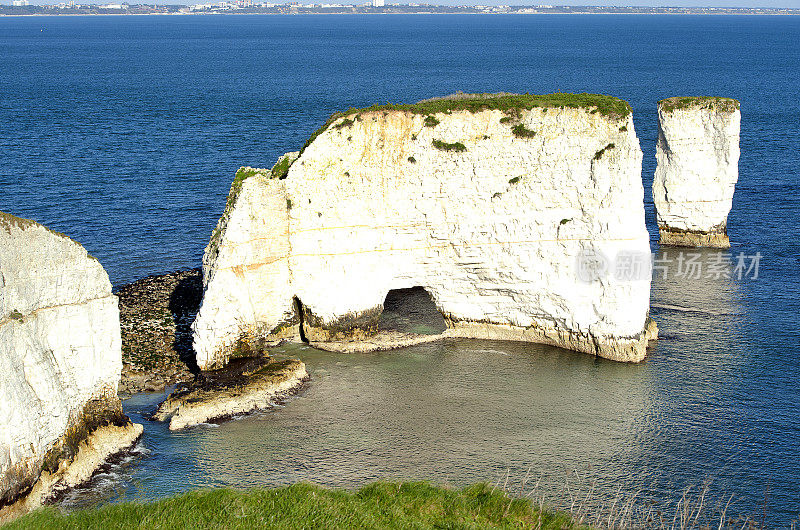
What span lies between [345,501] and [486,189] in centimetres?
1761

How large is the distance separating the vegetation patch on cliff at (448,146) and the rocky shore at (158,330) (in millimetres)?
13459

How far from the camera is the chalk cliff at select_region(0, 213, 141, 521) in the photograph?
2308cm

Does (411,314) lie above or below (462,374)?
above

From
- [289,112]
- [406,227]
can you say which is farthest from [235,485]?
[289,112]

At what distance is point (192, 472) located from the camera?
25.7m

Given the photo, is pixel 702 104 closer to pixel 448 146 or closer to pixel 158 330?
pixel 448 146

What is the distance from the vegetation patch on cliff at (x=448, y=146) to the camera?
3494 cm

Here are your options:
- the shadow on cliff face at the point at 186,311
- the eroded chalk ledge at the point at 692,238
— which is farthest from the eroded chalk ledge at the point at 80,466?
the eroded chalk ledge at the point at 692,238

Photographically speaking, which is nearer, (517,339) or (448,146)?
(448,146)

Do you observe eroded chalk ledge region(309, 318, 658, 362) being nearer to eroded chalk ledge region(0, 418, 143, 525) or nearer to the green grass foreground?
eroded chalk ledge region(0, 418, 143, 525)

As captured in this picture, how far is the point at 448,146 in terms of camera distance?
115 ft

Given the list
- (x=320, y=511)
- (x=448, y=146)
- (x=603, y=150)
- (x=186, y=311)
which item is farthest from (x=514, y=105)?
(x=320, y=511)

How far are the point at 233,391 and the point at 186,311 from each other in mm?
9430

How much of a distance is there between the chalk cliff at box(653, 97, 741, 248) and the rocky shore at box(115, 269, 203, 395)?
1125 inches
